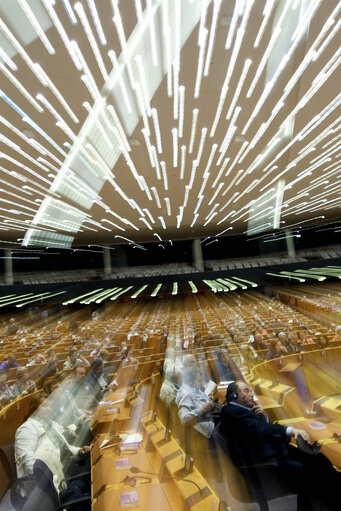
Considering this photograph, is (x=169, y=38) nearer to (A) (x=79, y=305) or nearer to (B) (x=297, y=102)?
(B) (x=297, y=102)

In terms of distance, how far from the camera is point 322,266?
24.1 meters

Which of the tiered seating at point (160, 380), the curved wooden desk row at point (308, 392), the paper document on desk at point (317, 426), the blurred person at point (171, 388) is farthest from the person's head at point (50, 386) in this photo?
the paper document on desk at point (317, 426)

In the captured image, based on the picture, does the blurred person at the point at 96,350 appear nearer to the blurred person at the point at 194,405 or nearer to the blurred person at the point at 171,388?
the blurred person at the point at 171,388

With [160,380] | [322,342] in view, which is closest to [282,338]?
[322,342]

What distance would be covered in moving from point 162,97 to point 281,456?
13.3 ft

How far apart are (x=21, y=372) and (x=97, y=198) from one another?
20.3ft

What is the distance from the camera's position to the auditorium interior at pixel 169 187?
2680 mm

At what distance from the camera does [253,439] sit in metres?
2.68

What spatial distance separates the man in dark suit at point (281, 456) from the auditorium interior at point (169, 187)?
0.01 metres

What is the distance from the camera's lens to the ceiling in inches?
129

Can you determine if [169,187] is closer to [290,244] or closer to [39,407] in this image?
[39,407]

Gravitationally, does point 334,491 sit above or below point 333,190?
below

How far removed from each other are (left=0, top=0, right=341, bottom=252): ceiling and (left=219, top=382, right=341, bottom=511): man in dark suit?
311cm

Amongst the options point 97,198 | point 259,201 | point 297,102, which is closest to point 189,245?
point 259,201
